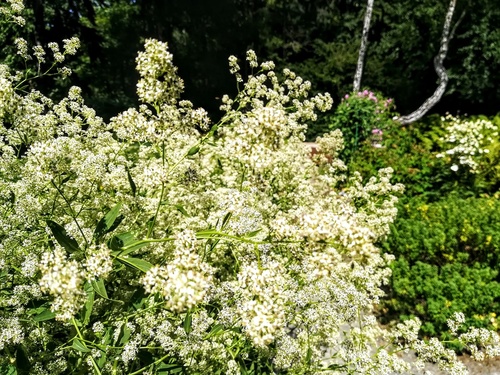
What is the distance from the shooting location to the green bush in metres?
5.42

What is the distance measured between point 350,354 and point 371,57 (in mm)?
17336

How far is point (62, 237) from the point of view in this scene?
1772 mm

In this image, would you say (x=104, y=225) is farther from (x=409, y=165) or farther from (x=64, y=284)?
A: (x=409, y=165)

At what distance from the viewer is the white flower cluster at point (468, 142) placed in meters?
8.63

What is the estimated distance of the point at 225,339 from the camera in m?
2.49

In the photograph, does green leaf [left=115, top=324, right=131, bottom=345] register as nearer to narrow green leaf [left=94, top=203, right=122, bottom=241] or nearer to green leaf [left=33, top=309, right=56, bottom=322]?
green leaf [left=33, top=309, right=56, bottom=322]

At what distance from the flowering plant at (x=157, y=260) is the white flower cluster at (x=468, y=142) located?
663 cm

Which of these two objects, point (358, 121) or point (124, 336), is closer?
point (124, 336)

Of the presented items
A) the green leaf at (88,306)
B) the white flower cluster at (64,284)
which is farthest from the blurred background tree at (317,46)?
the white flower cluster at (64,284)

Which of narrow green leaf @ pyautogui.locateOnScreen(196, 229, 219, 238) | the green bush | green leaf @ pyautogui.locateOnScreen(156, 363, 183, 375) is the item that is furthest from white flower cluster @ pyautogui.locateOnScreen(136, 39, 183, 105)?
the green bush

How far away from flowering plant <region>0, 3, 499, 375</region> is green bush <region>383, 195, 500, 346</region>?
286 centimetres

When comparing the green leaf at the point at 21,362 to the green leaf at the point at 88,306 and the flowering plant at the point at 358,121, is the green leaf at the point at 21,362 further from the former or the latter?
the flowering plant at the point at 358,121

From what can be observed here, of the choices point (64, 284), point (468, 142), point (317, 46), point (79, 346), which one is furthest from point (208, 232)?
point (317, 46)

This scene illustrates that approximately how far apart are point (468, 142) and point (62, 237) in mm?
8944
